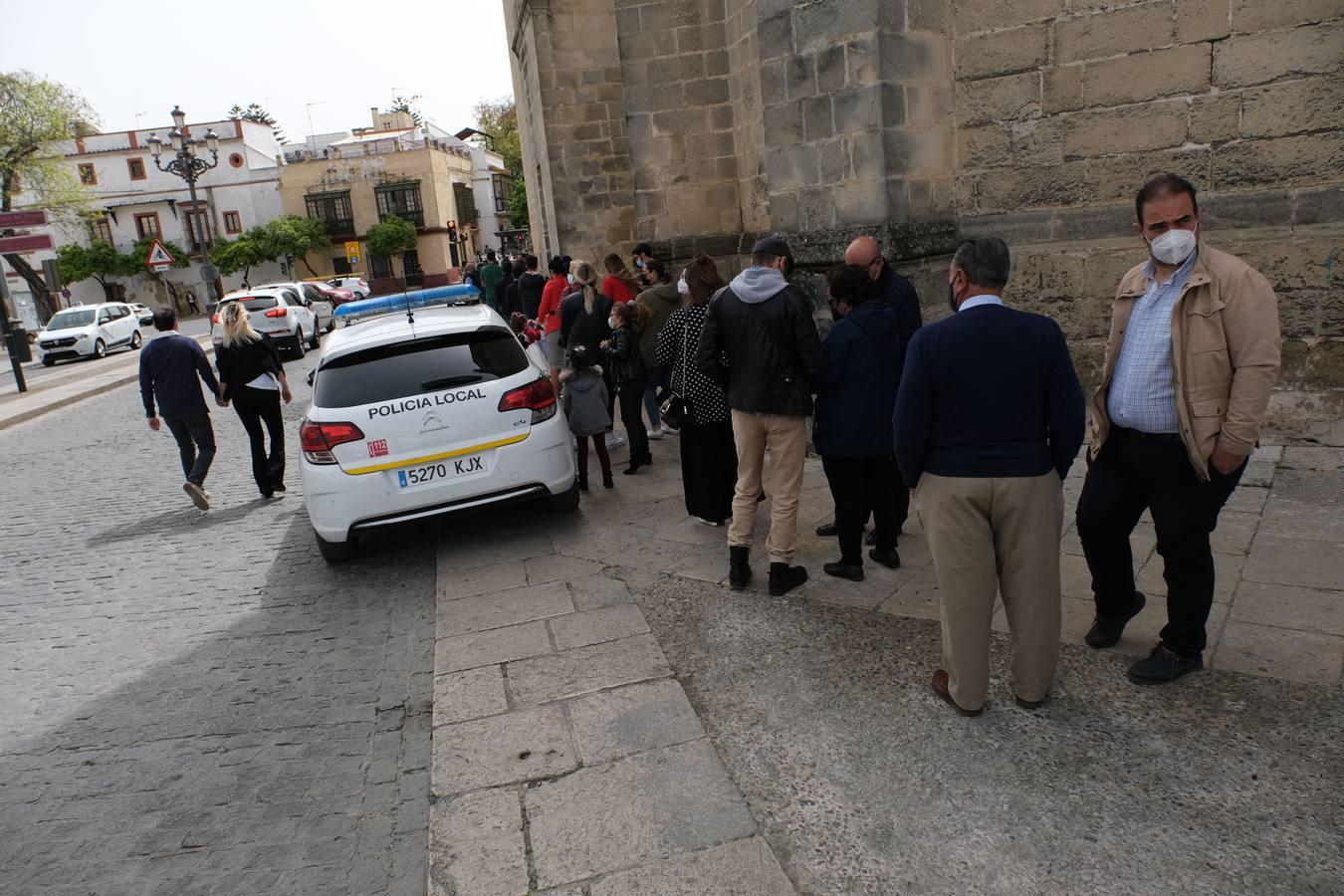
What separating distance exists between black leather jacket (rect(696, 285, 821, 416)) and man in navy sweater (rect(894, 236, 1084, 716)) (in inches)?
52.3

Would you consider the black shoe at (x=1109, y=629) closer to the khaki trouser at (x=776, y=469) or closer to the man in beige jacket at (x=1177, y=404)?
the man in beige jacket at (x=1177, y=404)

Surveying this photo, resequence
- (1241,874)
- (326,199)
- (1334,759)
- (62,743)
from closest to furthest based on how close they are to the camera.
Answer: (1241,874) < (1334,759) < (62,743) < (326,199)

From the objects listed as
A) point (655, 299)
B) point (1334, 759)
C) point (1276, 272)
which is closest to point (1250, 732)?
point (1334, 759)

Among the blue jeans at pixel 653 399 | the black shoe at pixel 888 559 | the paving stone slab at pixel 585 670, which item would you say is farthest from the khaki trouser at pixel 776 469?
the blue jeans at pixel 653 399

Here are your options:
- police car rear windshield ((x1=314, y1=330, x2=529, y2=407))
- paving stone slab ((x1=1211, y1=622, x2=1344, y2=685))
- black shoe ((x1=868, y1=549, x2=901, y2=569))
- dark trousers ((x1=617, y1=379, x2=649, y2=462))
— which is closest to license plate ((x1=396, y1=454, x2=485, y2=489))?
police car rear windshield ((x1=314, y1=330, x2=529, y2=407))

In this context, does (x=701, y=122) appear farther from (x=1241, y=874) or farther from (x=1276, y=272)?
(x=1241, y=874)

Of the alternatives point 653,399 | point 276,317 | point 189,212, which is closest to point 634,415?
point 653,399

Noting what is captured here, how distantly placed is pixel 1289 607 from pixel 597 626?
10.3 feet

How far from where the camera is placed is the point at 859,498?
16.3 ft

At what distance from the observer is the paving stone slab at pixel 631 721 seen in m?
3.58

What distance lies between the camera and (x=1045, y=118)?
22.6 feet

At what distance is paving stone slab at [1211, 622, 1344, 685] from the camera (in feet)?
12.0

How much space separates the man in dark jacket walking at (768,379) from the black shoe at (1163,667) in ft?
5.70

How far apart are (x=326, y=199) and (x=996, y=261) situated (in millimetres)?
62163
